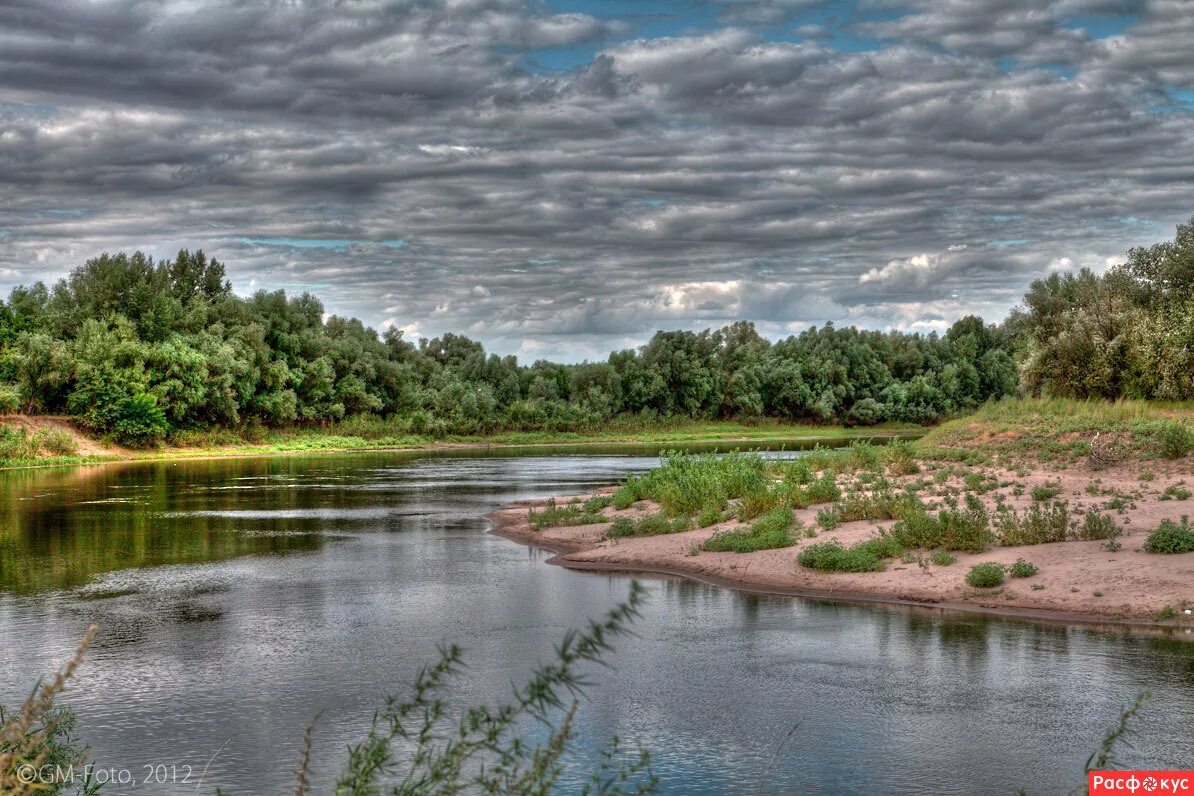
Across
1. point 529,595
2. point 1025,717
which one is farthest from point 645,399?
point 1025,717

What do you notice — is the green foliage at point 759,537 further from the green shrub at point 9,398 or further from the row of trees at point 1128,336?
the green shrub at point 9,398

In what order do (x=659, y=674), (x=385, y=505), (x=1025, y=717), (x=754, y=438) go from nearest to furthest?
(x=1025, y=717) → (x=659, y=674) → (x=385, y=505) → (x=754, y=438)

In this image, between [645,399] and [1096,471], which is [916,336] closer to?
[645,399]

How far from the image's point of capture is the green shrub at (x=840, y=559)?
21.4m

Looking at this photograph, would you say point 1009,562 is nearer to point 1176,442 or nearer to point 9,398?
point 1176,442

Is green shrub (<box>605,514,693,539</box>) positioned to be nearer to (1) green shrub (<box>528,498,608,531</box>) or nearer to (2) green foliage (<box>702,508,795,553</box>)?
(2) green foliage (<box>702,508,795,553</box>)

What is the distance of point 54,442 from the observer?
65.5 metres

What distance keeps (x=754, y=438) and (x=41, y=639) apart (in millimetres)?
94868

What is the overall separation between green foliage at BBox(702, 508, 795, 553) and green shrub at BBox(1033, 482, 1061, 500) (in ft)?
19.1

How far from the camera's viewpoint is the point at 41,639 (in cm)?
1636

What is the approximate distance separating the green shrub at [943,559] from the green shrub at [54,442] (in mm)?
58785

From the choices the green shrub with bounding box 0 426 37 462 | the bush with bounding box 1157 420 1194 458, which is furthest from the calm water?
the green shrub with bounding box 0 426 37 462

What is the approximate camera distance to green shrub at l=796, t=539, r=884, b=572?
70.3ft

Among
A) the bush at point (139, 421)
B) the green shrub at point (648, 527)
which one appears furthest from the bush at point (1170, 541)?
the bush at point (139, 421)
